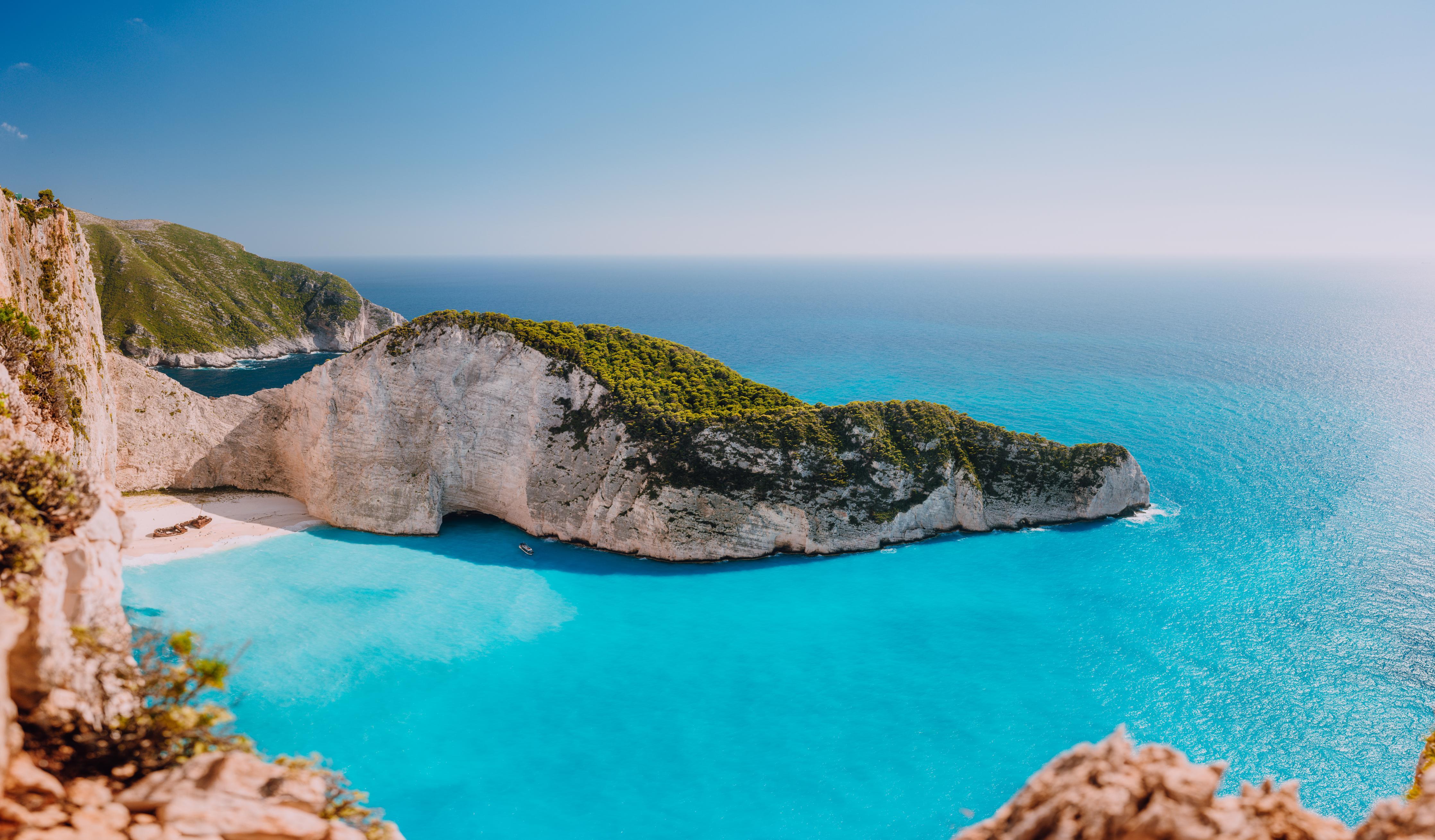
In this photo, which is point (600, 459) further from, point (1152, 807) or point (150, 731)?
point (1152, 807)

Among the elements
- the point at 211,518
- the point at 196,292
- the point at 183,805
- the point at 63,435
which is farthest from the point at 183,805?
the point at 196,292

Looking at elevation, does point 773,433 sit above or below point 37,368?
below

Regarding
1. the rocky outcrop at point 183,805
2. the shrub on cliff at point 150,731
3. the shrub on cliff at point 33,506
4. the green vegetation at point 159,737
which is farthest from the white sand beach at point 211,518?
the rocky outcrop at point 183,805

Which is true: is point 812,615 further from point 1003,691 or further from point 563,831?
point 563,831

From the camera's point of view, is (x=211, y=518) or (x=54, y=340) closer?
(x=54, y=340)

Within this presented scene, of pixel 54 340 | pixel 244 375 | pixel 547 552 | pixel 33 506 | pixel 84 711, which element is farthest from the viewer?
pixel 244 375

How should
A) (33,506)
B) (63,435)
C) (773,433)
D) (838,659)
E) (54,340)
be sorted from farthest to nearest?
(773,433), (838,659), (54,340), (63,435), (33,506)

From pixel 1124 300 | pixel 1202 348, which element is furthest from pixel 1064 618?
pixel 1124 300
